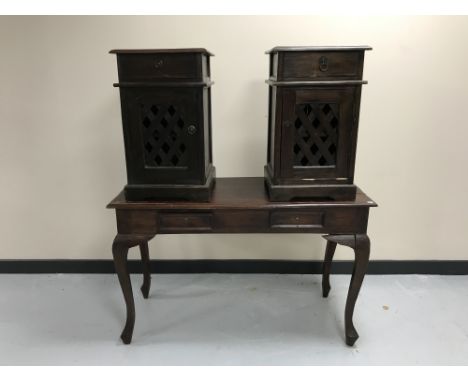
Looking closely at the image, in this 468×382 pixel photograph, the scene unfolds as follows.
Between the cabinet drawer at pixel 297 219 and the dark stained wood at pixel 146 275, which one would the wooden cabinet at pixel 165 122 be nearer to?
the cabinet drawer at pixel 297 219

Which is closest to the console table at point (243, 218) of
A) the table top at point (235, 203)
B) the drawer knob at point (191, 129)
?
the table top at point (235, 203)

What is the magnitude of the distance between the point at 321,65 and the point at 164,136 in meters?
0.73

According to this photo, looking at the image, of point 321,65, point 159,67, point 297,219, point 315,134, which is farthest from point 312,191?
point 159,67

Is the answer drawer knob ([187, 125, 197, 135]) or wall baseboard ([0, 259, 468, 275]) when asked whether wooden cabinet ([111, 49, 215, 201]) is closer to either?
drawer knob ([187, 125, 197, 135])

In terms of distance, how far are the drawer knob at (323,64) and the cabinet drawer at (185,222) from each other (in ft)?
2.57

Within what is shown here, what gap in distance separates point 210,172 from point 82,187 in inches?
37.2

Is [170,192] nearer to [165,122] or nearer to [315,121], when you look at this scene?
[165,122]

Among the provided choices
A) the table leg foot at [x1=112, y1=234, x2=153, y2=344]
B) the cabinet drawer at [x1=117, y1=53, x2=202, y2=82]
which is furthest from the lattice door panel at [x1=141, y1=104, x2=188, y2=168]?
the table leg foot at [x1=112, y1=234, x2=153, y2=344]

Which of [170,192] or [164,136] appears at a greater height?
[164,136]

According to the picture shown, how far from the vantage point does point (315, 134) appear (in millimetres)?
1460

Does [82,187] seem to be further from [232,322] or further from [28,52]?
[232,322]

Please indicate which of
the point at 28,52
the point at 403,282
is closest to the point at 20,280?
the point at 28,52

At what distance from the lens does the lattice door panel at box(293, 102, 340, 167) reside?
4.69 ft

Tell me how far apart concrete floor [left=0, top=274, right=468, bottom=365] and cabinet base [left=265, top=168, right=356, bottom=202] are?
2.45 ft
